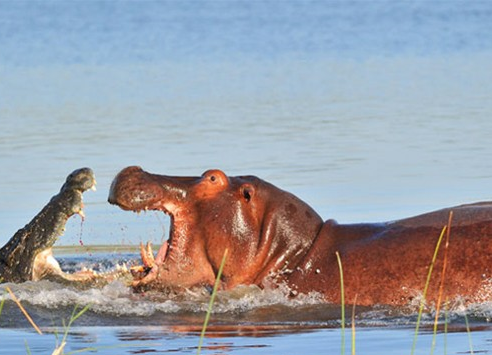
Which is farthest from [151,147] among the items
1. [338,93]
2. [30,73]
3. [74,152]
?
[30,73]

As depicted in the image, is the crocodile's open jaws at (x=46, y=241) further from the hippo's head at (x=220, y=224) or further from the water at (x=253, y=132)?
the hippo's head at (x=220, y=224)

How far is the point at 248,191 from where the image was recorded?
8.57 m

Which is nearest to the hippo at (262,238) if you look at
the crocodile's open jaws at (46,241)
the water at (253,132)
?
the water at (253,132)

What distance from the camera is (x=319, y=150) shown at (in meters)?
16.0

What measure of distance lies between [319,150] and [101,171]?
259cm

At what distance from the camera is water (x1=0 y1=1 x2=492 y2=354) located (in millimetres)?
8281

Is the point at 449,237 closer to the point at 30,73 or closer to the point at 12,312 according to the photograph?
the point at 12,312

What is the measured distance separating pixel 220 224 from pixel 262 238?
0.26 meters

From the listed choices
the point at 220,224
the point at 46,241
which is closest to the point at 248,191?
the point at 220,224

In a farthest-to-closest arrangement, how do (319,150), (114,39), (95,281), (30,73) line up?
(114,39) → (30,73) → (319,150) → (95,281)

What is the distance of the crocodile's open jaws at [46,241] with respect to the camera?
946 cm

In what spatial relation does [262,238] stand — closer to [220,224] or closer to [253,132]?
[220,224]

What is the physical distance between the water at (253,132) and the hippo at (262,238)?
0.58 ft

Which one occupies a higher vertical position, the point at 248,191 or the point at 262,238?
the point at 248,191
